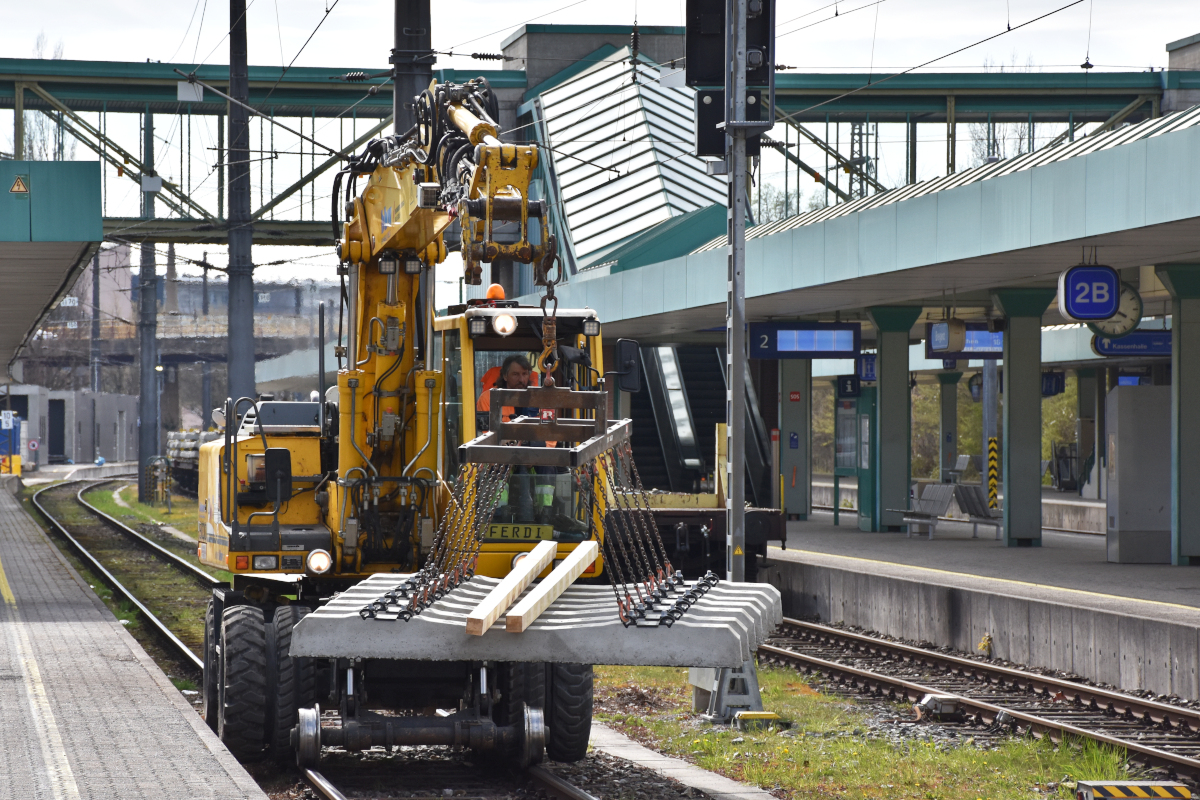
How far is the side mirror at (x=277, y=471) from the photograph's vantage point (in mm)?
10797

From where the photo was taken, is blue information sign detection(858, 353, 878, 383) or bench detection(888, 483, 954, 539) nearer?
bench detection(888, 483, 954, 539)

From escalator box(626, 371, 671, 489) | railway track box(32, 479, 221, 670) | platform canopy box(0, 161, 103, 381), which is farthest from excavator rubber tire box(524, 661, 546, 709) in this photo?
escalator box(626, 371, 671, 489)

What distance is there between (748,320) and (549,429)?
20.6 metres

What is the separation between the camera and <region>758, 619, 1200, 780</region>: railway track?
1139 cm

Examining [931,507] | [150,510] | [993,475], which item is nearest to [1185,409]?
[931,507]

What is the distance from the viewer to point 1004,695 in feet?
44.9

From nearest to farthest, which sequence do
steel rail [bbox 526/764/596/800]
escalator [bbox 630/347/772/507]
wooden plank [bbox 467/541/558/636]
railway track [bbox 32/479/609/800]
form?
1. wooden plank [bbox 467/541/558/636]
2. steel rail [bbox 526/764/596/800]
3. railway track [bbox 32/479/609/800]
4. escalator [bbox 630/347/772/507]

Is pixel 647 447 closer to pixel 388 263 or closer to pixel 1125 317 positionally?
pixel 1125 317

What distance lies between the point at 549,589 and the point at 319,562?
2652 mm

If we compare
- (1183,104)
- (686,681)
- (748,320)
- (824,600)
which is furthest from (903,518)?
(1183,104)

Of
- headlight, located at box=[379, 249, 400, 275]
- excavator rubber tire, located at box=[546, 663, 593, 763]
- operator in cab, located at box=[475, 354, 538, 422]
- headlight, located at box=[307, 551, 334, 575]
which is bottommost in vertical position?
excavator rubber tire, located at box=[546, 663, 593, 763]

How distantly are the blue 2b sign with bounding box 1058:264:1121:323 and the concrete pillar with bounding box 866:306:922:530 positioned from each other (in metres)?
9.25

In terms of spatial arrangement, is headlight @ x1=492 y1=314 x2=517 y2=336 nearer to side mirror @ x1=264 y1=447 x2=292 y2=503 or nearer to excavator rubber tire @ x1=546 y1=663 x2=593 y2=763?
side mirror @ x1=264 y1=447 x2=292 y2=503

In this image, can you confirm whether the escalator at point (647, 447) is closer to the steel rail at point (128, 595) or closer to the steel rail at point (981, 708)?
the steel rail at point (128, 595)
